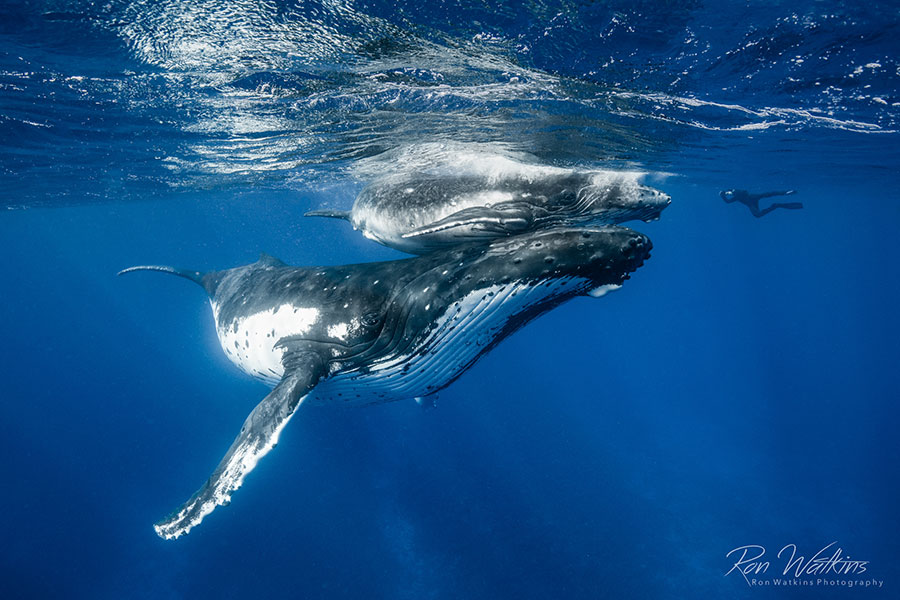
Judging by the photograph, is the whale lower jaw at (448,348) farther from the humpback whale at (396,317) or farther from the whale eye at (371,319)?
the whale eye at (371,319)

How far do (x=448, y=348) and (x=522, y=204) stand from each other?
1.51 m

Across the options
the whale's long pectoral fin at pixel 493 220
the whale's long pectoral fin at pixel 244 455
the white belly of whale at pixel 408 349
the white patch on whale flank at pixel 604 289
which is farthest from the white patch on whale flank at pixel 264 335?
the white patch on whale flank at pixel 604 289

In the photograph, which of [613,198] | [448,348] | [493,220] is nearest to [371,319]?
[448,348]

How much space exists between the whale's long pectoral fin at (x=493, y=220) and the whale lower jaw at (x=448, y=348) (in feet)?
2.96

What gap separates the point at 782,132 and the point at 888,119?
2.06m

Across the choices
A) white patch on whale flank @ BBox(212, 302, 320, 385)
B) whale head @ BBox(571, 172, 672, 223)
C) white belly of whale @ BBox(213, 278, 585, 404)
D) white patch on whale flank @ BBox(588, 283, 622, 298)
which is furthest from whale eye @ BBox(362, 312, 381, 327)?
whale head @ BBox(571, 172, 672, 223)

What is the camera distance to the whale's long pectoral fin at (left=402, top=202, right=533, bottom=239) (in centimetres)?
412

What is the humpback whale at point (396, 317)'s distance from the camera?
3240 millimetres

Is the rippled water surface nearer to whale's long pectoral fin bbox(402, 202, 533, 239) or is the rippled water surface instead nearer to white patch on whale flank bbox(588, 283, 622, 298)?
whale's long pectoral fin bbox(402, 202, 533, 239)

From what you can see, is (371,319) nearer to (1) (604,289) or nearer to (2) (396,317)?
(2) (396,317)

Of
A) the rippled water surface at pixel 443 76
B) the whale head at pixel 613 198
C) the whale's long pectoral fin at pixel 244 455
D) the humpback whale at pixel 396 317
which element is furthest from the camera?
the rippled water surface at pixel 443 76

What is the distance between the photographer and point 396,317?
14.0ft

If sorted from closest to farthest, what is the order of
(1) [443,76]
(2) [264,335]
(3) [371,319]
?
1. (3) [371,319]
2. (2) [264,335]
3. (1) [443,76]

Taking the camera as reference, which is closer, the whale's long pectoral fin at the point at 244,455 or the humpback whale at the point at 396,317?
the humpback whale at the point at 396,317
